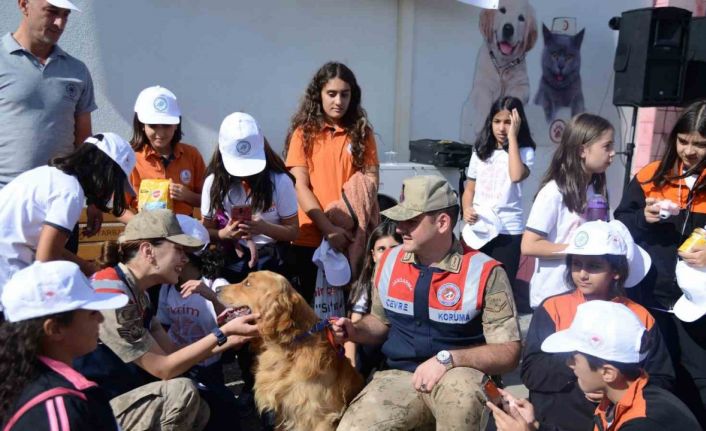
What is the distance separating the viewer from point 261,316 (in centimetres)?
326

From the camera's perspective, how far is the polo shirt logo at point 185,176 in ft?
14.3

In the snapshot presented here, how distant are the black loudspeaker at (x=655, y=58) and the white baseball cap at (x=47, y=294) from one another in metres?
7.20

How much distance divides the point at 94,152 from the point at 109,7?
3.07 meters

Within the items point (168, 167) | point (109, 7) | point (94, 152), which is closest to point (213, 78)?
point (109, 7)

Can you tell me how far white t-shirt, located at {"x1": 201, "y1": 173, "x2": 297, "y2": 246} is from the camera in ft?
13.3

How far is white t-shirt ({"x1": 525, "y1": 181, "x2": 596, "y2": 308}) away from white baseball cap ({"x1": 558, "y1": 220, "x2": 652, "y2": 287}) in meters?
0.60

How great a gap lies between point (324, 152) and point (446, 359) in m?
1.85

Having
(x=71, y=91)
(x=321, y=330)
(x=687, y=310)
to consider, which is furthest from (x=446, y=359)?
(x=71, y=91)

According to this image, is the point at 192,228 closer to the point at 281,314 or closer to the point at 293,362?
the point at 281,314

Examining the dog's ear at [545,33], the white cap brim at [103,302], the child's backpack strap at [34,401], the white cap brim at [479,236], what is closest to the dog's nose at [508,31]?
the dog's ear at [545,33]

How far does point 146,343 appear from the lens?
3.03 m

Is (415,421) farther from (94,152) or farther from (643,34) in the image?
(643,34)

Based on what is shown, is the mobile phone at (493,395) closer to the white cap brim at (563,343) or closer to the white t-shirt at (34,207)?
the white cap brim at (563,343)

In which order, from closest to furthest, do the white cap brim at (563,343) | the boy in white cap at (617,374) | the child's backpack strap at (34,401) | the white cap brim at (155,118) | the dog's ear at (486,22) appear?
the child's backpack strap at (34,401), the boy in white cap at (617,374), the white cap brim at (563,343), the white cap brim at (155,118), the dog's ear at (486,22)
